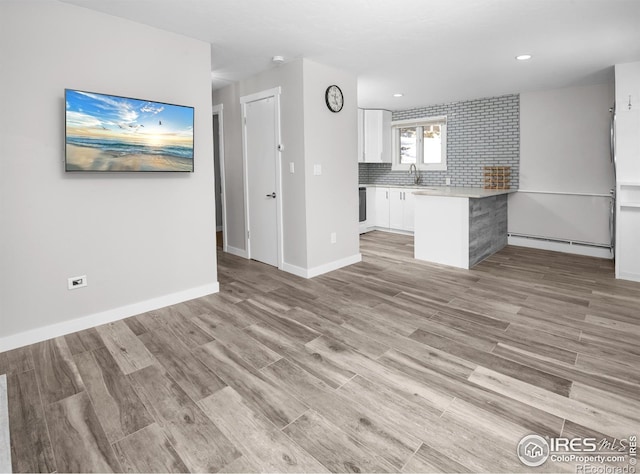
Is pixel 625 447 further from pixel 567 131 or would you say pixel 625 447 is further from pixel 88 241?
pixel 567 131

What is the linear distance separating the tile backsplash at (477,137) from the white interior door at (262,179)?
143 inches

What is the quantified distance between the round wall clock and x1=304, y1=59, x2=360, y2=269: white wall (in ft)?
0.17

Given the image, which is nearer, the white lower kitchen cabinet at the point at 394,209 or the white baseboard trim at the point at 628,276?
the white baseboard trim at the point at 628,276

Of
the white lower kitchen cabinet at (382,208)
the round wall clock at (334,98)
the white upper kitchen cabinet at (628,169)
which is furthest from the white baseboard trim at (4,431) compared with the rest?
the white lower kitchen cabinet at (382,208)

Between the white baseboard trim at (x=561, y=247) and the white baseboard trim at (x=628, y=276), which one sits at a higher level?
the white baseboard trim at (x=561, y=247)

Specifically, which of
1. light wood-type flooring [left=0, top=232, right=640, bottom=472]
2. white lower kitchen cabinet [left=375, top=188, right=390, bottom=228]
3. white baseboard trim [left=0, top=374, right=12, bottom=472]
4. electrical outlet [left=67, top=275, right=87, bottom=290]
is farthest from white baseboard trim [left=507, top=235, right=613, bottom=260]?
white baseboard trim [left=0, top=374, right=12, bottom=472]

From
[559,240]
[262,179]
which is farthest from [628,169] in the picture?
[262,179]

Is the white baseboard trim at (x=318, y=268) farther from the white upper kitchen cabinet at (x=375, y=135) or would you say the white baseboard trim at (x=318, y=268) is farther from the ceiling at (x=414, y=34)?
the white upper kitchen cabinet at (x=375, y=135)

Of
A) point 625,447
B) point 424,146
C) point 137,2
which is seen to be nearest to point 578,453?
point 625,447

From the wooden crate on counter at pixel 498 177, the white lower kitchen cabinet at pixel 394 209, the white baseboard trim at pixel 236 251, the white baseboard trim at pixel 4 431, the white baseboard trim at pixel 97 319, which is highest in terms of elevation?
the wooden crate on counter at pixel 498 177

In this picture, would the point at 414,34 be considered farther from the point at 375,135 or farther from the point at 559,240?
the point at 559,240

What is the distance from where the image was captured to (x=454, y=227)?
496 centimetres

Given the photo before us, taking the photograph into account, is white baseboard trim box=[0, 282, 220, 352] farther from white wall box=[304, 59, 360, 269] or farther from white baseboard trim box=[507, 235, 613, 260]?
white baseboard trim box=[507, 235, 613, 260]

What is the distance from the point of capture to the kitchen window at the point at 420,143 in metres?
7.09
